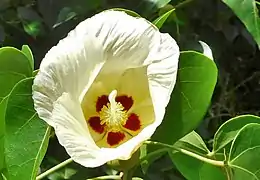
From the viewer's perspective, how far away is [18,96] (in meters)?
0.81

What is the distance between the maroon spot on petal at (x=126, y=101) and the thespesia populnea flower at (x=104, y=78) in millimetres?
14

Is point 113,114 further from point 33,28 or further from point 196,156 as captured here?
point 33,28

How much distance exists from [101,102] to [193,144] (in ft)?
0.40

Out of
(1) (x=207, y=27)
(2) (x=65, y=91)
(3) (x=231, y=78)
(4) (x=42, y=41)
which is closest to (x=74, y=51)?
(2) (x=65, y=91)

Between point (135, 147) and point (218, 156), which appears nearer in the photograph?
point (135, 147)

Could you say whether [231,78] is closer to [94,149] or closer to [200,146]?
[200,146]

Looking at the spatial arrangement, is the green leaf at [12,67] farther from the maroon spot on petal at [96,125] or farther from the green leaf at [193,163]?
the green leaf at [193,163]

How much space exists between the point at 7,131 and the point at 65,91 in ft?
0.35

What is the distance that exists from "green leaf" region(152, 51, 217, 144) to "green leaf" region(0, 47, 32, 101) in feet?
0.52

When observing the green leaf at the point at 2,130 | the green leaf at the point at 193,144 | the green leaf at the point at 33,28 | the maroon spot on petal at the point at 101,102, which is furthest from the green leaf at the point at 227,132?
the green leaf at the point at 33,28

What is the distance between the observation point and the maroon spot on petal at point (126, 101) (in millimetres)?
827

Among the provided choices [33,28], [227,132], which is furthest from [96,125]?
[33,28]

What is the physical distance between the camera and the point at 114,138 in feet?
2.64

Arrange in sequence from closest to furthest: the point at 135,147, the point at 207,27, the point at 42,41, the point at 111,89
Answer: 1. the point at 135,147
2. the point at 111,89
3. the point at 42,41
4. the point at 207,27
